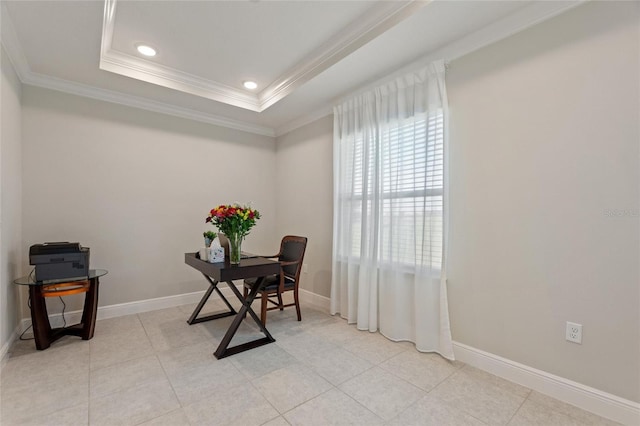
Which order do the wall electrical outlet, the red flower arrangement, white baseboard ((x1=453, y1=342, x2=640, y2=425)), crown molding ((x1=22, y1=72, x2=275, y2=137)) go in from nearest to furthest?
white baseboard ((x1=453, y1=342, x2=640, y2=425)) < the wall electrical outlet < the red flower arrangement < crown molding ((x1=22, y1=72, x2=275, y2=137))

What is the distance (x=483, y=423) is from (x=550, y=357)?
0.69 meters

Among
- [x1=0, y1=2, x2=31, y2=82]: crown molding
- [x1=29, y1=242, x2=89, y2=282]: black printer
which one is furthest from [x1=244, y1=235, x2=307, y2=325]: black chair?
[x1=0, y1=2, x2=31, y2=82]: crown molding

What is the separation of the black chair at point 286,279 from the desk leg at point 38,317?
1697mm

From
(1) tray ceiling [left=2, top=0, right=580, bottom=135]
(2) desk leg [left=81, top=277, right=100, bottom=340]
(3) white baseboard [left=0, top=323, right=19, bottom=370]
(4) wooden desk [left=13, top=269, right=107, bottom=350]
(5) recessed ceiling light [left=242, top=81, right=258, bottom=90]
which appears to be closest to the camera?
(1) tray ceiling [left=2, top=0, right=580, bottom=135]

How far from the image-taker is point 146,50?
2.66 meters

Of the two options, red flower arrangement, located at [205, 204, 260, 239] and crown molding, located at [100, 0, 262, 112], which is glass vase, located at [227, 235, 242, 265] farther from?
crown molding, located at [100, 0, 262, 112]

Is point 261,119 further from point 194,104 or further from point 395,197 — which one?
point 395,197

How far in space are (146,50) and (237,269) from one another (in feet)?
7.31

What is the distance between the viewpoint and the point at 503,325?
2082 mm

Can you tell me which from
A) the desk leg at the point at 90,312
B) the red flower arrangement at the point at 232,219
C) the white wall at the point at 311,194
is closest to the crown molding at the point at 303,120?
the white wall at the point at 311,194

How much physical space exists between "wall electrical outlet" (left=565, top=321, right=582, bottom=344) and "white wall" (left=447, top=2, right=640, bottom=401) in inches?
1.0

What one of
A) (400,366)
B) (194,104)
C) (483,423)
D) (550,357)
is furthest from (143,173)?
(550,357)

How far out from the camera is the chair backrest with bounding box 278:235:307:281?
3186mm

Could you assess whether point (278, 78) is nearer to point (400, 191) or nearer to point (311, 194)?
point (311, 194)
